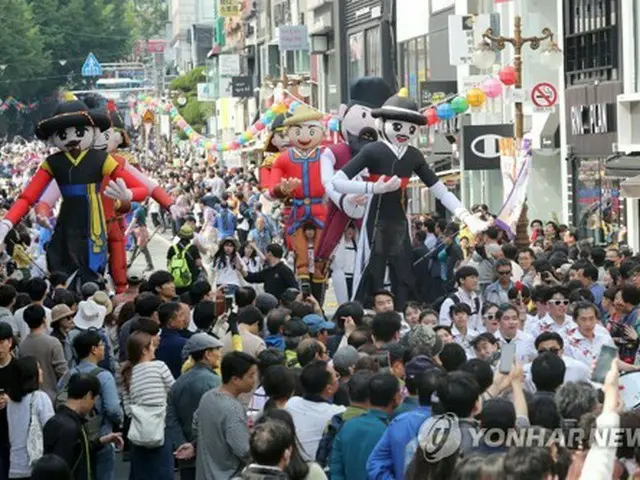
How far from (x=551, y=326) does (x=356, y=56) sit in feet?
147

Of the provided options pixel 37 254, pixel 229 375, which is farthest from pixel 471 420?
pixel 37 254

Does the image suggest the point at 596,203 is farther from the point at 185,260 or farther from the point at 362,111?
the point at 185,260

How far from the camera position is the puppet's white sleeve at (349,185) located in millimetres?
16641

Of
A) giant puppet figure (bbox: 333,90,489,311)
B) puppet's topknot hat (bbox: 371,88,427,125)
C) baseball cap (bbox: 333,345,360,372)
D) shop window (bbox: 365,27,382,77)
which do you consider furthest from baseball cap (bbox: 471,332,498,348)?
shop window (bbox: 365,27,382,77)

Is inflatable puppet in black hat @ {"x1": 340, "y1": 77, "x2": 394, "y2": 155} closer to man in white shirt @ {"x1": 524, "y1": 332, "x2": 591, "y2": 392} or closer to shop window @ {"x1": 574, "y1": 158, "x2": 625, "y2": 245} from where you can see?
man in white shirt @ {"x1": 524, "y1": 332, "x2": 591, "y2": 392}

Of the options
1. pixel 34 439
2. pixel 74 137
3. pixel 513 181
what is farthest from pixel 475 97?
pixel 34 439

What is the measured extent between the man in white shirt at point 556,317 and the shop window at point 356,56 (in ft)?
140

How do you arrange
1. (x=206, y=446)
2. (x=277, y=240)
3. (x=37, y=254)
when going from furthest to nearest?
(x=277, y=240) < (x=37, y=254) < (x=206, y=446)

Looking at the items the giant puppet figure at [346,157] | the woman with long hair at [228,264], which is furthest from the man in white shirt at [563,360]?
the woman with long hair at [228,264]

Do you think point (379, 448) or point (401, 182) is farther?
point (401, 182)

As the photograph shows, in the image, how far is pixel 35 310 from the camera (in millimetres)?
12547

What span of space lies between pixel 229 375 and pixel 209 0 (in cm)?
13422

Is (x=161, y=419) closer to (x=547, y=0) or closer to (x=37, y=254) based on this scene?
(x=37, y=254)

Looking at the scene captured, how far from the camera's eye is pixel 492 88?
1131 inches
